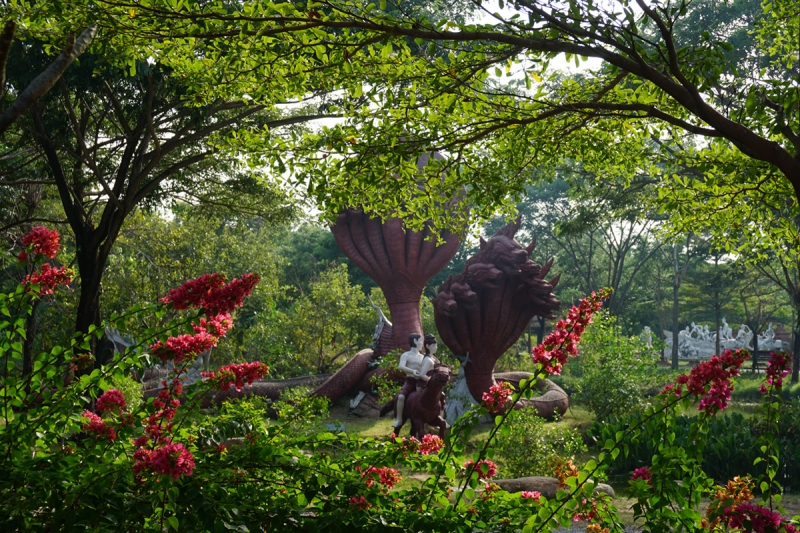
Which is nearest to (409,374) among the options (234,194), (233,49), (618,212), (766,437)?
(234,194)

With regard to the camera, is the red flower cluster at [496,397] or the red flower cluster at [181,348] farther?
the red flower cluster at [181,348]

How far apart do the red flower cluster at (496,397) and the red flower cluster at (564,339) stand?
261 millimetres

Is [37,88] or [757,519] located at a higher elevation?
[37,88]

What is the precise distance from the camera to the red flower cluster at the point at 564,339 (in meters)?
3.48

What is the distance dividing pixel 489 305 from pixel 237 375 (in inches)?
412

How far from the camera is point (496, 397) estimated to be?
3715mm

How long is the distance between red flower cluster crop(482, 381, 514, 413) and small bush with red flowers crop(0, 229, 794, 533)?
0.04 feet

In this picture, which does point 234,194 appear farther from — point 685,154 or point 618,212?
point 685,154

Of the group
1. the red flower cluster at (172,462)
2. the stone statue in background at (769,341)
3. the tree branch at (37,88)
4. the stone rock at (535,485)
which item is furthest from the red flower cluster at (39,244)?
the stone statue in background at (769,341)

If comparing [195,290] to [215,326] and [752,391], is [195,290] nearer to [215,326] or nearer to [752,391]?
[215,326]

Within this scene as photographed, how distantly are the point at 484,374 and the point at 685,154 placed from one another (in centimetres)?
890

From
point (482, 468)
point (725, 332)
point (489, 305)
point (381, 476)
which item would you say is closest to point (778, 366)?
point (482, 468)

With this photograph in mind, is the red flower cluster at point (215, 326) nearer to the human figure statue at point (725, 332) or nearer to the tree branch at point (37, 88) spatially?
the tree branch at point (37, 88)

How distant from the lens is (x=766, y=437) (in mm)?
3471
